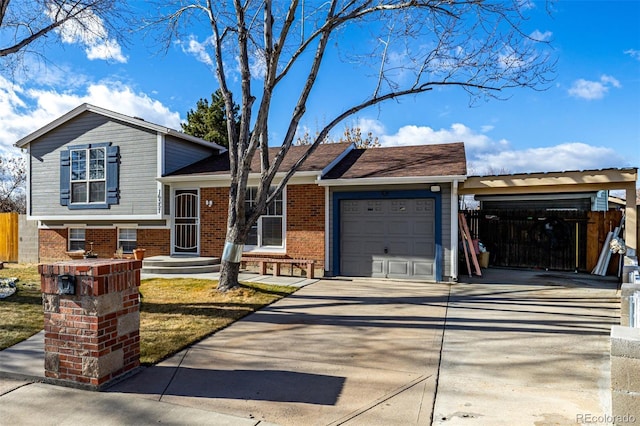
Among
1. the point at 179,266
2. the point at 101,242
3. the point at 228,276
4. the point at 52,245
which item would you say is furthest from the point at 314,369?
the point at 52,245

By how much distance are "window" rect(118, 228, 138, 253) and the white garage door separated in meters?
7.42

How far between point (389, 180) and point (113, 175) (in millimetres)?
9092

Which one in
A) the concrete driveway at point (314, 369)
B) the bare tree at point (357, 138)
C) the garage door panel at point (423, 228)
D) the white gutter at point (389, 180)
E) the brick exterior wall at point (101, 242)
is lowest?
the concrete driveway at point (314, 369)

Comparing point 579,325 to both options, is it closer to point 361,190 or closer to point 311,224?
point 361,190

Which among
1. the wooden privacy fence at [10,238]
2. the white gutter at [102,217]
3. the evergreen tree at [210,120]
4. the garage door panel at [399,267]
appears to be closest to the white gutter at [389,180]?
the garage door panel at [399,267]

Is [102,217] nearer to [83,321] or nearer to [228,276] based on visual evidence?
[228,276]

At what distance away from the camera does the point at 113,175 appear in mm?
12898

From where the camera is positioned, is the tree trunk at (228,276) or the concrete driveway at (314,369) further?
the tree trunk at (228,276)

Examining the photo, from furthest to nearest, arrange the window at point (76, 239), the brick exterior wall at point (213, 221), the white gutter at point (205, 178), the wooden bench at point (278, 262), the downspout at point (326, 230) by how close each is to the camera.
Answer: the window at point (76, 239) < the brick exterior wall at point (213, 221) < the white gutter at point (205, 178) < the downspout at point (326, 230) < the wooden bench at point (278, 262)

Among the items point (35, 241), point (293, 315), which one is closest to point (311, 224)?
point (293, 315)

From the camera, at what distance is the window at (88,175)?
13.1 m

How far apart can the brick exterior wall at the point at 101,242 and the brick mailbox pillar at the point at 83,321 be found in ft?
30.7

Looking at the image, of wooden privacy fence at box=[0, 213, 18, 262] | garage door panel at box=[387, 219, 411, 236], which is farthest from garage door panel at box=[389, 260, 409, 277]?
wooden privacy fence at box=[0, 213, 18, 262]

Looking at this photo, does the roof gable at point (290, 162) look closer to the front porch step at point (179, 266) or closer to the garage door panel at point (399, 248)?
the front porch step at point (179, 266)
